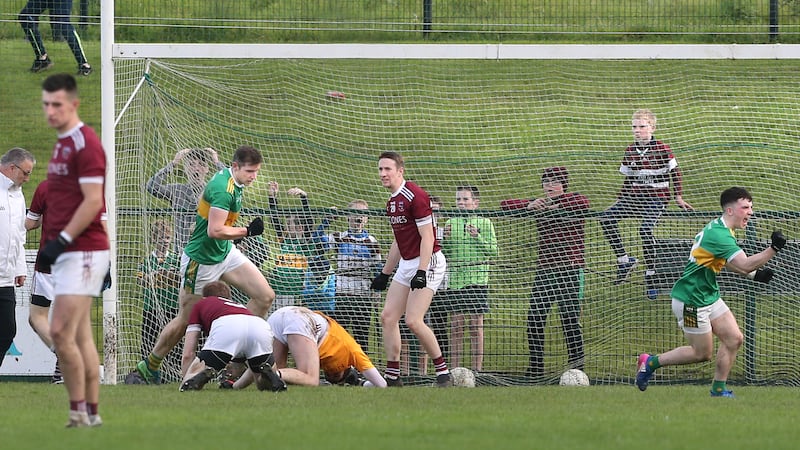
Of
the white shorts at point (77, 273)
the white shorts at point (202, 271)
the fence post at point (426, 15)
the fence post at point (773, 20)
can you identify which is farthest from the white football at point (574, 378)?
the fence post at point (773, 20)

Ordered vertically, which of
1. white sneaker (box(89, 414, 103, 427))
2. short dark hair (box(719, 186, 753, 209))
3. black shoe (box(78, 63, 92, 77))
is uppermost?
black shoe (box(78, 63, 92, 77))

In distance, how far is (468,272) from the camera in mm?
13188

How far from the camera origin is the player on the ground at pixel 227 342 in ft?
35.5

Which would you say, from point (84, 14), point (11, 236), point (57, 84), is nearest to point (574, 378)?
point (11, 236)

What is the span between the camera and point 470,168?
16.1m

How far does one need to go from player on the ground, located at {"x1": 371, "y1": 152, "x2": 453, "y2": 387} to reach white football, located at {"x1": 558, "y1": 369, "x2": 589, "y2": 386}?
4.12ft

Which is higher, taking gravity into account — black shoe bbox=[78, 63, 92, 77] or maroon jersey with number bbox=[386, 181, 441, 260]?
black shoe bbox=[78, 63, 92, 77]

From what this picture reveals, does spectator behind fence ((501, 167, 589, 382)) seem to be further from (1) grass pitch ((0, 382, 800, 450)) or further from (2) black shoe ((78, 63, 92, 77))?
(2) black shoe ((78, 63, 92, 77))

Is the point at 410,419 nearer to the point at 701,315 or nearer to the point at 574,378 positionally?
the point at 701,315

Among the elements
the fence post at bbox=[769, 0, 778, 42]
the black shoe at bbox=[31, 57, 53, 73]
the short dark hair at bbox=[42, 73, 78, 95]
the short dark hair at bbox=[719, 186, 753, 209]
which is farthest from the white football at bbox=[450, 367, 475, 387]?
the black shoe at bbox=[31, 57, 53, 73]

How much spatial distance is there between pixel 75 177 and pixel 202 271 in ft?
12.7

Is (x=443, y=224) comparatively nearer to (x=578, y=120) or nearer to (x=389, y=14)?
(x=578, y=120)

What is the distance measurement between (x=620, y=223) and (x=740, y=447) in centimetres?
595

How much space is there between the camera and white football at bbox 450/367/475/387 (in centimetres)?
1238
